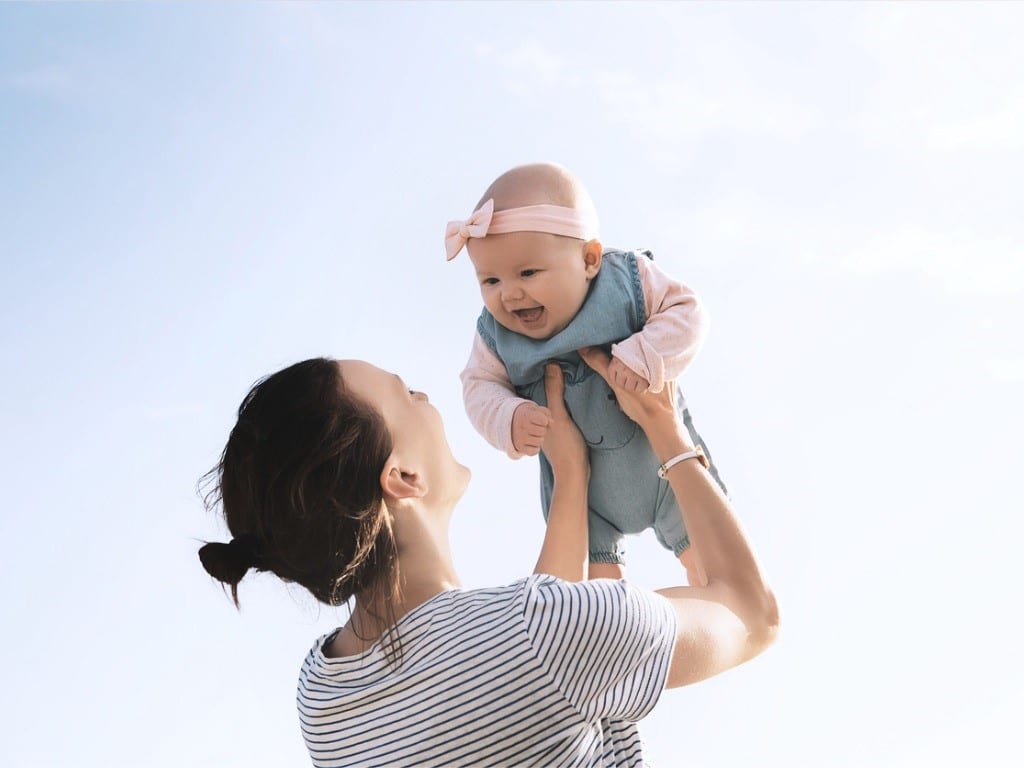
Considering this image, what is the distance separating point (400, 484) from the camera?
229cm

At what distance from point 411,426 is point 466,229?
0.65m

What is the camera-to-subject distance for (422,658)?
2049 millimetres

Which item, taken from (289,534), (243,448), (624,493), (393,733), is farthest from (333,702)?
(624,493)

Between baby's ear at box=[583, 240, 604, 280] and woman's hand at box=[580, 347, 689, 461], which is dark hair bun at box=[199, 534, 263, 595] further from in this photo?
baby's ear at box=[583, 240, 604, 280]

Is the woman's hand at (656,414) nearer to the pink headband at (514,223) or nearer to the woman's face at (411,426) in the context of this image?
the pink headband at (514,223)

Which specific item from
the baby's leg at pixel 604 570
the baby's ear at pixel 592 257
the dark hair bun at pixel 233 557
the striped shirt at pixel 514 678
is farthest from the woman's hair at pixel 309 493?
the baby's leg at pixel 604 570

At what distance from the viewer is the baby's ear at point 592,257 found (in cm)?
290

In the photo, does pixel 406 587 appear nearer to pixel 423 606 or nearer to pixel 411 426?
pixel 423 606

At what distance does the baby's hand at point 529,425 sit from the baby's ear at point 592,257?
380 mm

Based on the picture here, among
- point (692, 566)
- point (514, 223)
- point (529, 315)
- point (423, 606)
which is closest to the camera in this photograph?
point (423, 606)

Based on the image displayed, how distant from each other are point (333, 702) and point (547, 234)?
4.16ft

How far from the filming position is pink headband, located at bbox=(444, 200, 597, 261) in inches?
109

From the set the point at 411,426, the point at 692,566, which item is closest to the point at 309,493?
the point at 411,426

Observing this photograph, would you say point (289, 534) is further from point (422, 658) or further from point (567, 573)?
point (567, 573)
